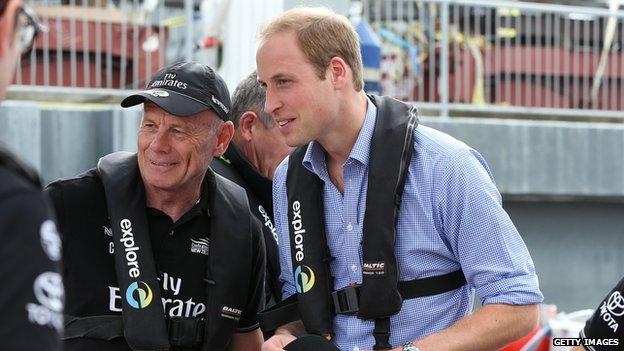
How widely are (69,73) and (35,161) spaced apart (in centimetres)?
119

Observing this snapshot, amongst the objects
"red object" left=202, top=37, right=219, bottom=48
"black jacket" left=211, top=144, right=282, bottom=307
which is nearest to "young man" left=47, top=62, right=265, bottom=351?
"black jacket" left=211, top=144, right=282, bottom=307

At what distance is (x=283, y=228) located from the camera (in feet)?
11.6

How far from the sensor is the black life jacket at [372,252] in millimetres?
3180

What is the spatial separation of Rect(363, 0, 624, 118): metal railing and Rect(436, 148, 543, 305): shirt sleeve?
6.38 metres

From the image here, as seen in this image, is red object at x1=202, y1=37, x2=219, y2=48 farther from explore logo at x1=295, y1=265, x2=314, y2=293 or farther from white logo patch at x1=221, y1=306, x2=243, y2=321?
explore logo at x1=295, y1=265, x2=314, y2=293

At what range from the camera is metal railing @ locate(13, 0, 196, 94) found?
8414mm

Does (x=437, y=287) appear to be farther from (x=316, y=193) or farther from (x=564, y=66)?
(x=564, y=66)

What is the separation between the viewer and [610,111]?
10281 mm

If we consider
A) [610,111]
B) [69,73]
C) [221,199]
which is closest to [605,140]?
[610,111]

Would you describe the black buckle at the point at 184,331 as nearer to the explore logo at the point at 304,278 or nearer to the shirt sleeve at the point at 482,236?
the explore logo at the point at 304,278

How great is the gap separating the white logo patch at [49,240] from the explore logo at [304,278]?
159 cm

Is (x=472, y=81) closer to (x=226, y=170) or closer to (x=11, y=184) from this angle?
(x=226, y=170)

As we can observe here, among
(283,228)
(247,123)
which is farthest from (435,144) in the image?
(247,123)

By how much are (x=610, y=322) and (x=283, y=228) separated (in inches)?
39.5
